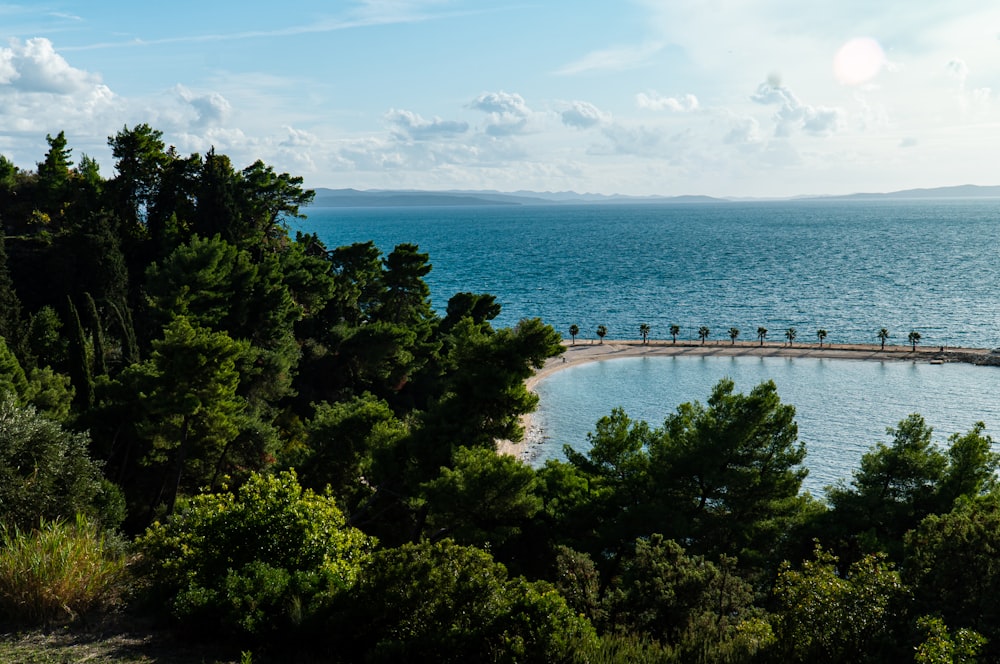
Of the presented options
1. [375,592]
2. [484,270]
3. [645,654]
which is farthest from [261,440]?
[484,270]

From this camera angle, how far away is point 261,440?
1268 inches

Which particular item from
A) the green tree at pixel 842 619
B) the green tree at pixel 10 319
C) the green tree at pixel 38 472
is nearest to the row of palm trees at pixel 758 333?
the green tree at pixel 10 319

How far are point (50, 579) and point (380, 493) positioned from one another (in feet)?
48.9

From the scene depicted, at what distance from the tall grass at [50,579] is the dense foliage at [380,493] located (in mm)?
55

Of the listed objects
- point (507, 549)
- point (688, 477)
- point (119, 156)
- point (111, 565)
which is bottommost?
point (507, 549)

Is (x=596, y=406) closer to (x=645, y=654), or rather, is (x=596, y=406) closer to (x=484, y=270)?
(x=645, y=654)

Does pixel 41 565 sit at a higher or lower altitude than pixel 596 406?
higher

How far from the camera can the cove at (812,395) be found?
52.8 metres

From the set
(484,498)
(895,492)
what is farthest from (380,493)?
(895,492)

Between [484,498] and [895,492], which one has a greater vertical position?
[484,498]

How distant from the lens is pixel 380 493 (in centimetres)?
2689

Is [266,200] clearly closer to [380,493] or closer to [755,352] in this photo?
[380,493]

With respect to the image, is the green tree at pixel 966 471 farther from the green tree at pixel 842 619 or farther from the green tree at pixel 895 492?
the green tree at pixel 842 619

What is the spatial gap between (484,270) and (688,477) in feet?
467
